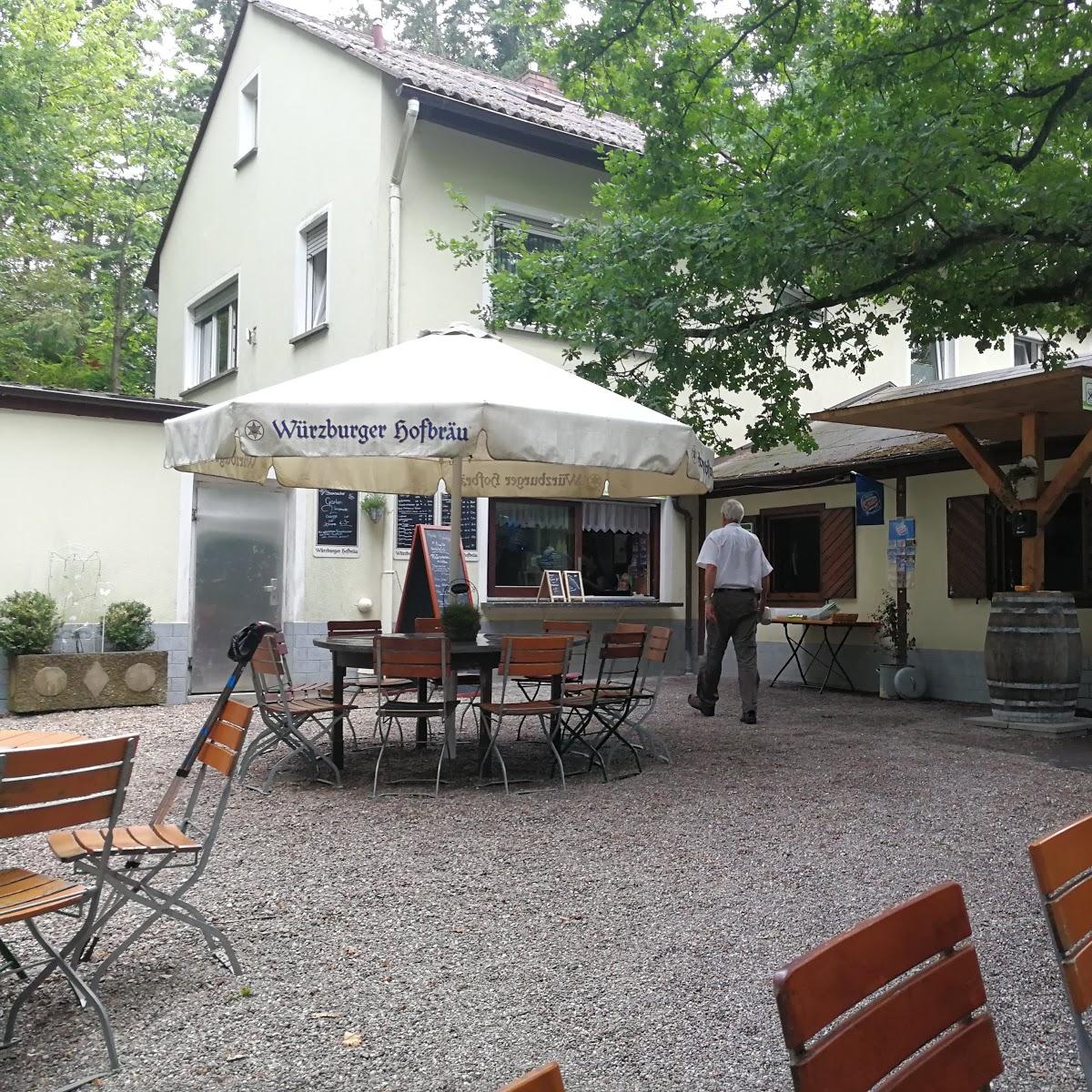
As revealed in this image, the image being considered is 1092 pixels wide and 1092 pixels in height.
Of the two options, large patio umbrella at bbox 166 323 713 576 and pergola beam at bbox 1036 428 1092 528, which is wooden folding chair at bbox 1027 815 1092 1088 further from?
pergola beam at bbox 1036 428 1092 528

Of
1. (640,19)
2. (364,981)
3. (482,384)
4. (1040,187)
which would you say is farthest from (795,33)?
→ (364,981)

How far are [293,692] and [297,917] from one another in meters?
3.48

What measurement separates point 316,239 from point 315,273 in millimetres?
402

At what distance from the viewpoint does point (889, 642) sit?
11.9m

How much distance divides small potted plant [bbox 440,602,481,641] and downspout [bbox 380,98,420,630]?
515 centimetres

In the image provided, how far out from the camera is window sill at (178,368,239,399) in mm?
14677

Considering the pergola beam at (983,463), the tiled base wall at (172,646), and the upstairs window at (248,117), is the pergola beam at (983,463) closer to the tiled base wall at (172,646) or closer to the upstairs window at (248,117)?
the tiled base wall at (172,646)

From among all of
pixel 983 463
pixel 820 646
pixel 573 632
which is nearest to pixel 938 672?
pixel 820 646

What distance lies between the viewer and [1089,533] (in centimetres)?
1030

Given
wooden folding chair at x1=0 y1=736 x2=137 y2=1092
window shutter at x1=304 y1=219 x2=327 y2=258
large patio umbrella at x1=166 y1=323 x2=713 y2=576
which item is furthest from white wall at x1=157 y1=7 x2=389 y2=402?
wooden folding chair at x1=0 y1=736 x2=137 y2=1092

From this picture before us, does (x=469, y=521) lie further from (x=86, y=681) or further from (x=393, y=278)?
(x=86, y=681)

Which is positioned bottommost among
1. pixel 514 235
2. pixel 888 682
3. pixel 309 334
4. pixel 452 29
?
pixel 888 682

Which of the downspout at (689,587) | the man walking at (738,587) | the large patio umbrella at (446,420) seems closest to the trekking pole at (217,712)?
the large patio umbrella at (446,420)

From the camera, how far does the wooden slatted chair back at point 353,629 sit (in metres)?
7.94
